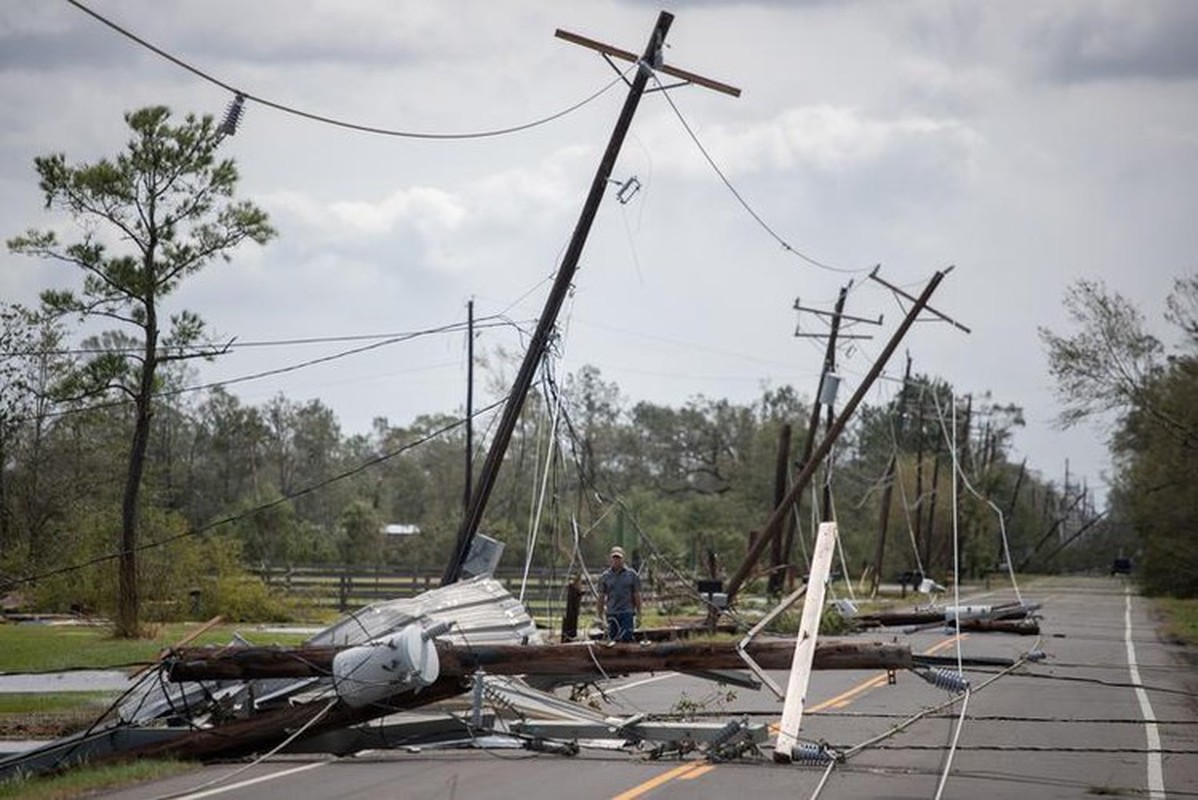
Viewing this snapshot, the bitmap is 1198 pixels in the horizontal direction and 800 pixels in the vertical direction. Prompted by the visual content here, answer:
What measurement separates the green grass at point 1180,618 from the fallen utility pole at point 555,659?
82.2 feet

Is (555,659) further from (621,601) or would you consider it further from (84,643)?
(84,643)

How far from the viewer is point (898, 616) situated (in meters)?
32.6

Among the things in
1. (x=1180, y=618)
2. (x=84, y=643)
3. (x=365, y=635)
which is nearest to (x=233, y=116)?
(x=365, y=635)

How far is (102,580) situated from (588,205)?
16.6m

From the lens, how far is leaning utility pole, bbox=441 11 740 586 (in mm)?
22781

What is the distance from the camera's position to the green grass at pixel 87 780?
13.6m

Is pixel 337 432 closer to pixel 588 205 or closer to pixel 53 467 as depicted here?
pixel 53 467

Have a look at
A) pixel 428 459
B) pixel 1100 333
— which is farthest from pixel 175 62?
pixel 428 459

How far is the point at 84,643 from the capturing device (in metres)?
31.0

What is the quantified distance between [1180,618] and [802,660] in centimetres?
4180

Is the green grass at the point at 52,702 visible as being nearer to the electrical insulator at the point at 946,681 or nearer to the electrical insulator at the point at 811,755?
the electrical insulator at the point at 811,755

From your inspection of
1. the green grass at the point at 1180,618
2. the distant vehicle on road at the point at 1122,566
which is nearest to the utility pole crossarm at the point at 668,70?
the green grass at the point at 1180,618

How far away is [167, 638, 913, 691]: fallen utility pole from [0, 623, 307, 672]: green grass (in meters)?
9.46

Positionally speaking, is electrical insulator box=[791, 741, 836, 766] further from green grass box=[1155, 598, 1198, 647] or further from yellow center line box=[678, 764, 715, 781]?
green grass box=[1155, 598, 1198, 647]
